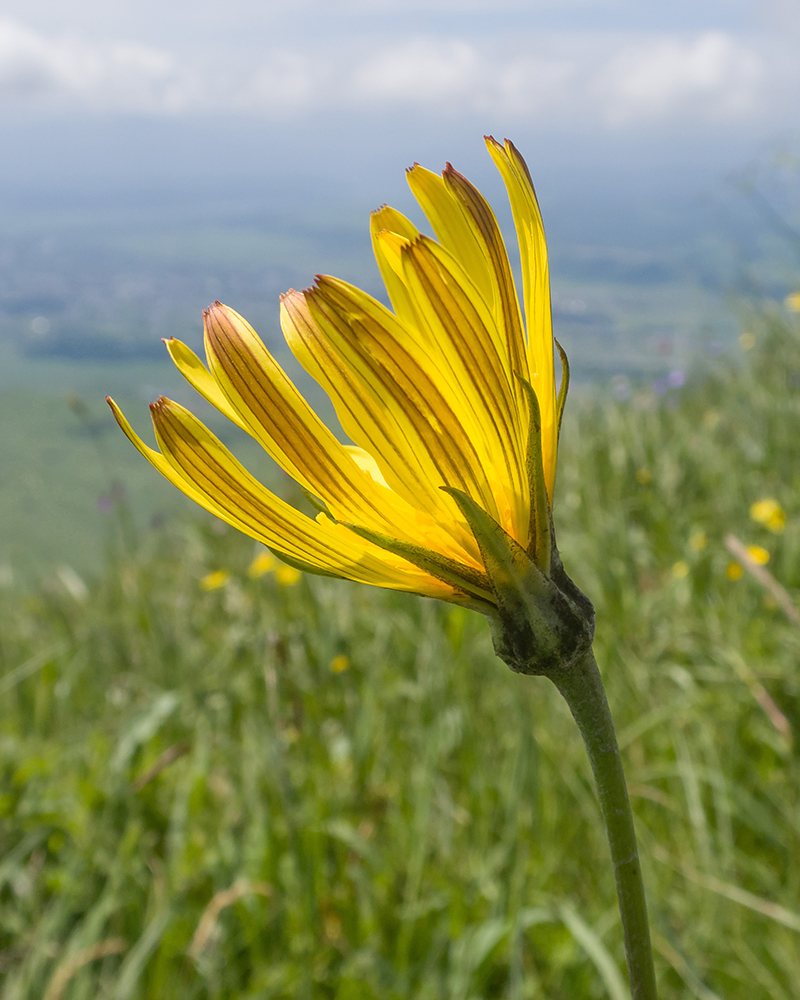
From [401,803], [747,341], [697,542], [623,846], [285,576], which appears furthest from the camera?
[747,341]

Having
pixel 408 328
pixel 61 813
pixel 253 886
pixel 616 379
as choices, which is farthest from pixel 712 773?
pixel 616 379

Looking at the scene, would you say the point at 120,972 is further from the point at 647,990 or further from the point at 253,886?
the point at 647,990

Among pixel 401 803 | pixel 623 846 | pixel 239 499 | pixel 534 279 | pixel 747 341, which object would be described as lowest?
pixel 401 803

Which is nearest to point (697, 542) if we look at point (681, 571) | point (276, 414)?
point (681, 571)

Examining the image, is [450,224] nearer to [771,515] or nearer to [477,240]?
[477,240]

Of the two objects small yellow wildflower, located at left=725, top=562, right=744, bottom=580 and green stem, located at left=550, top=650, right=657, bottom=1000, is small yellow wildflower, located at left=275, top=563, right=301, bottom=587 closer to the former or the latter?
small yellow wildflower, located at left=725, top=562, right=744, bottom=580

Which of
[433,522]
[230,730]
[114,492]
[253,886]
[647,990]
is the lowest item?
[253,886]

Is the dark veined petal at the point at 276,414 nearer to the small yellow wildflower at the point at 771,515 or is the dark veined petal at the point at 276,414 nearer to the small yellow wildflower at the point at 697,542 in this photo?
the small yellow wildflower at the point at 771,515
